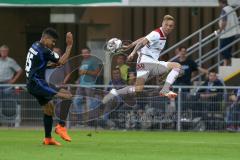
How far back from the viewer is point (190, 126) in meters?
22.6

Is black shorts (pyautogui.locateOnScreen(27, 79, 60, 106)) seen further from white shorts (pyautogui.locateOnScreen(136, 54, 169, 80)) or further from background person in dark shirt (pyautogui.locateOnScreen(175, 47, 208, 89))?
background person in dark shirt (pyautogui.locateOnScreen(175, 47, 208, 89))

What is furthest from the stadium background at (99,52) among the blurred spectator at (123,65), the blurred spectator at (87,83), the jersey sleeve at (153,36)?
the jersey sleeve at (153,36)

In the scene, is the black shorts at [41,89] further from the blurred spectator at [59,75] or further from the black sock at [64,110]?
the blurred spectator at [59,75]

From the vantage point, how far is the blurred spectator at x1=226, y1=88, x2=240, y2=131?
22.5m

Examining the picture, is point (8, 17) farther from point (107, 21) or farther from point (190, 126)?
point (190, 126)

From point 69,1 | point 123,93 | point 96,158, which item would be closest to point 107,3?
point 69,1

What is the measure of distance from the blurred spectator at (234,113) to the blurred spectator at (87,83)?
11.3 ft

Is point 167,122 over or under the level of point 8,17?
under

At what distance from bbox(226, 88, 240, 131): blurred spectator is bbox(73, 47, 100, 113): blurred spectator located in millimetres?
3451

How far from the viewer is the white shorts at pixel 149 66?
727 inches

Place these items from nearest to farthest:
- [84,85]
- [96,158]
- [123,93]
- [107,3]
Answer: [96,158], [123,93], [84,85], [107,3]

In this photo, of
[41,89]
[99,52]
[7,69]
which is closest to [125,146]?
[41,89]

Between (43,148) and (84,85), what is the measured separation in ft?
19.8

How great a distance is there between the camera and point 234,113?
22.5 meters
